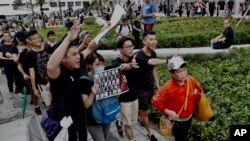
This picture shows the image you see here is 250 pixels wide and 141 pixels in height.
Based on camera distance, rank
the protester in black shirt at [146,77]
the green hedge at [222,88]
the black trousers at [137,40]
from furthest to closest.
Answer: the black trousers at [137,40], the protester in black shirt at [146,77], the green hedge at [222,88]

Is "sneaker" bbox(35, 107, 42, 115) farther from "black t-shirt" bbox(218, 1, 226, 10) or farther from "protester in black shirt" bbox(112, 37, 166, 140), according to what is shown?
"black t-shirt" bbox(218, 1, 226, 10)

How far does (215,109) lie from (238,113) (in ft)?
1.39

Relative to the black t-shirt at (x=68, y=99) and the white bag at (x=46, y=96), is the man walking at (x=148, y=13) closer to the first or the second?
the white bag at (x=46, y=96)

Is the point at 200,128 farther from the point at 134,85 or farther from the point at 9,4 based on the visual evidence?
the point at 9,4

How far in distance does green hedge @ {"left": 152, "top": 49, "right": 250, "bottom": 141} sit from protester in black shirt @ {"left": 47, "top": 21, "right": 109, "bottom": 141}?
1.86 metres

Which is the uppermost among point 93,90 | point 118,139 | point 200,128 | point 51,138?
point 93,90

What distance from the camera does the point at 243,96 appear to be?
5.07 m

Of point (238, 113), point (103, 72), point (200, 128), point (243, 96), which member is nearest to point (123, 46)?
point (103, 72)

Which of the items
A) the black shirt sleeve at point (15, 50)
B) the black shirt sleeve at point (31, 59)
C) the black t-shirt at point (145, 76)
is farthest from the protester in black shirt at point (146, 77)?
the black shirt sleeve at point (15, 50)

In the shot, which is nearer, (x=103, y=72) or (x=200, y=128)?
(x=103, y=72)

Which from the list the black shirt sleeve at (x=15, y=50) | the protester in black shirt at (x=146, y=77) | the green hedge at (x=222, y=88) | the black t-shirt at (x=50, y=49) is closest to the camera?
the green hedge at (x=222, y=88)

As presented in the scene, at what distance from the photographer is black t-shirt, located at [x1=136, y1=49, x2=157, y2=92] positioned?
457 centimetres

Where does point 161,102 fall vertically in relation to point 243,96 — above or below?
above

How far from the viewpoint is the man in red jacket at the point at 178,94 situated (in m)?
3.55
